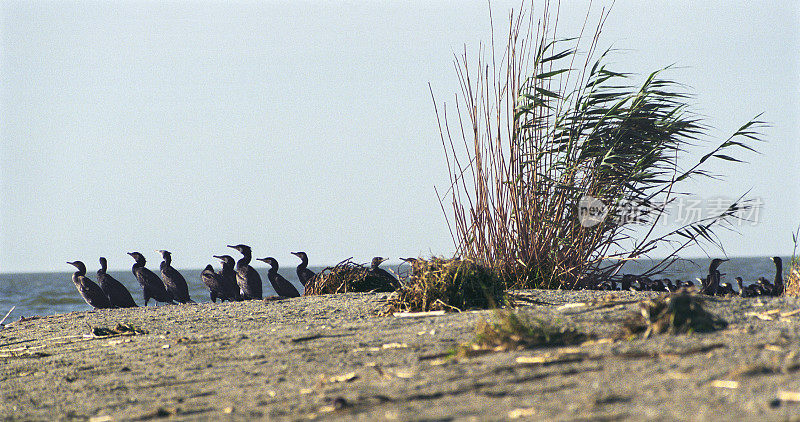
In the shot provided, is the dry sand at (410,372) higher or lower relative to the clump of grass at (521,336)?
lower

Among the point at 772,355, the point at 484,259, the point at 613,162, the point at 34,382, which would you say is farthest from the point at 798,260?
the point at 34,382

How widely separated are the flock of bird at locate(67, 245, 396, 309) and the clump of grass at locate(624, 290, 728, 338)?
6.06 metres

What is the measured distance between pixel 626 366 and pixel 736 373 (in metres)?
0.45

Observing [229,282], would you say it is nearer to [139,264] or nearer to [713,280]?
[139,264]

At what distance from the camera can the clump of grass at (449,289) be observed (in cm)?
561

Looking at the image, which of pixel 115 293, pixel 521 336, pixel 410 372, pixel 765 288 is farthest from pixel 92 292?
pixel 765 288

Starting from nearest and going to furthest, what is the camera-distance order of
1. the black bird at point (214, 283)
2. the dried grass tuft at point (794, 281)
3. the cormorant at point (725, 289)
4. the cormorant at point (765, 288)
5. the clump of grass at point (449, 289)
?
1. the clump of grass at point (449, 289)
2. the dried grass tuft at point (794, 281)
3. the cormorant at point (765, 288)
4. the cormorant at point (725, 289)
5. the black bird at point (214, 283)

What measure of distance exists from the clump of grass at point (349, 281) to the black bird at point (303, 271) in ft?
3.98

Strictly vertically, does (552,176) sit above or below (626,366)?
above

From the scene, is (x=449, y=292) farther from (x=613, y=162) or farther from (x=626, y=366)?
(x=613, y=162)

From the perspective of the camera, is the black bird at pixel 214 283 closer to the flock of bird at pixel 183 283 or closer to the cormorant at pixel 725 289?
the flock of bird at pixel 183 283

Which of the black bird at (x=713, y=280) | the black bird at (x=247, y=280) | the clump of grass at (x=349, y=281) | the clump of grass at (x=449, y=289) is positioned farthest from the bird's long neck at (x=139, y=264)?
the black bird at (x=713, y=280)

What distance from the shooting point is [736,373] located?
2854 millimetres

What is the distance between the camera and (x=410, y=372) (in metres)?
3.58
